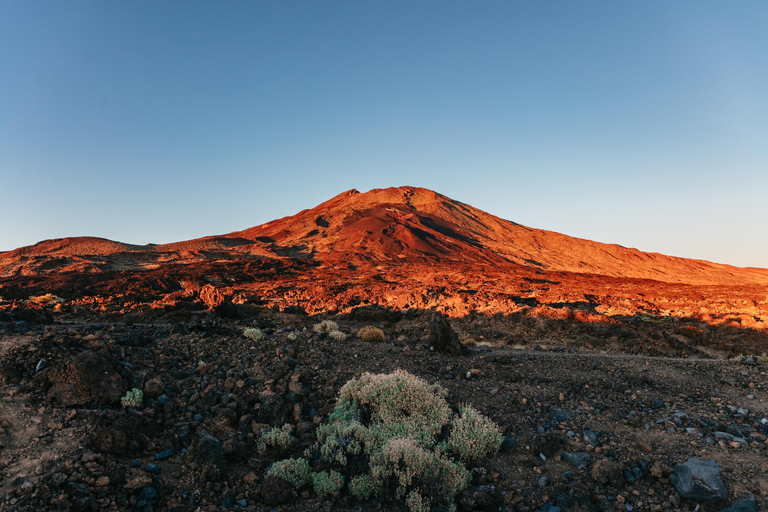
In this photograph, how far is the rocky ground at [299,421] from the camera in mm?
4273

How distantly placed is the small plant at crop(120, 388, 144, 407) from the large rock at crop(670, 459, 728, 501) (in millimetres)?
7034

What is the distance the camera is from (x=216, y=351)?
8.37 meters

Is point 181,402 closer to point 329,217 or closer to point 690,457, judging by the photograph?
point 690,457

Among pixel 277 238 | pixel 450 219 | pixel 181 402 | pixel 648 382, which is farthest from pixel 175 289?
pixel 450 219

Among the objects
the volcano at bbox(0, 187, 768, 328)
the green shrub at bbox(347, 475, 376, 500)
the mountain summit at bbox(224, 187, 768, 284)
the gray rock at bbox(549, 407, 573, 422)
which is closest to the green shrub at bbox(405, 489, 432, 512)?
the green shrub at bbox(347, 475, 376, 500)

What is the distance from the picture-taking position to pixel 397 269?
39.6 m

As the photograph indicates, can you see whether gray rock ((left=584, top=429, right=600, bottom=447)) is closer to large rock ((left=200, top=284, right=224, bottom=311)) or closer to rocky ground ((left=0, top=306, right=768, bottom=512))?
rocky ground ((left=0, top=306, right=768, bottom=512))

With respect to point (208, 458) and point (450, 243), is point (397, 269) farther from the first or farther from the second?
point (208, 458)

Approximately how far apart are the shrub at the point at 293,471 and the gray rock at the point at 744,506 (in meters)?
4.50

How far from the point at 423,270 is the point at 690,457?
110 ft

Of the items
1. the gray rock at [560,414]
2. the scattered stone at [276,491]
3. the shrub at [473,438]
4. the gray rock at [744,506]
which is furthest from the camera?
the gray rock at [560,414]

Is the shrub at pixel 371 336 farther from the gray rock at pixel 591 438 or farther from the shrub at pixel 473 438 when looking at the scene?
the gray rock at pixel 591 438

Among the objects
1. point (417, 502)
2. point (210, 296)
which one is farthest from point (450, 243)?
point (417, 502)

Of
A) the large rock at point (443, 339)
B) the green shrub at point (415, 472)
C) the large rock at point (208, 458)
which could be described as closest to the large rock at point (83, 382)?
the large rock at point (208, 458)
